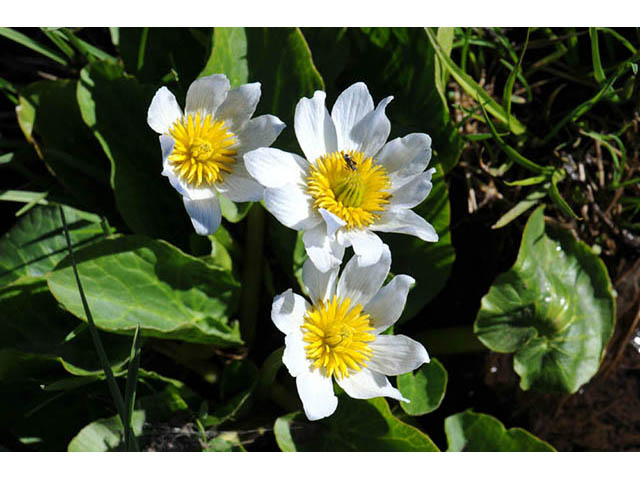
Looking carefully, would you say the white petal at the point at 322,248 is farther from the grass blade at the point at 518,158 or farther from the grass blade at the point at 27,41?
the grass blade at the point at 27,41

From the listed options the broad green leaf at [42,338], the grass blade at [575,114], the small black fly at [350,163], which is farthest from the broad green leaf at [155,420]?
the grass blade at [575,114]

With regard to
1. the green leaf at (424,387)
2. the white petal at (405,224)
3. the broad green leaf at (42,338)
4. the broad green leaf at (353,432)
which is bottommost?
the broad green leaf at (353,432)

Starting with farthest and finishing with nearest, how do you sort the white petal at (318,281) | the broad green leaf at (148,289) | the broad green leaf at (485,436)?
the broad green leaf at (485,436), the broad green leaf at (148,289), the white petal at (318,281)

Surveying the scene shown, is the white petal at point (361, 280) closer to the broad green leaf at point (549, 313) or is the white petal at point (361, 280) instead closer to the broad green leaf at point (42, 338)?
the broad green leaf at point (549, 313)

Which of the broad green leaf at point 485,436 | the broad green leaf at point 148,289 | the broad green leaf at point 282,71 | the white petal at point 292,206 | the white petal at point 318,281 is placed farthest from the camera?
the broad green leaf at point 485,436

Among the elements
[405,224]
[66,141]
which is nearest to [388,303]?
[405,224]

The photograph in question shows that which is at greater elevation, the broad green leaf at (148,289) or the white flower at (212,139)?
the white flower at (212,139)

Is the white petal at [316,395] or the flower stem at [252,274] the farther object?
the flower stem at [252,274]
